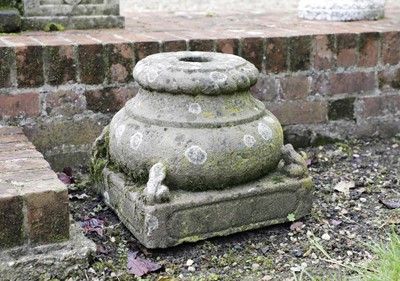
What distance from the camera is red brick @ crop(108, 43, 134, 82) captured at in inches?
124

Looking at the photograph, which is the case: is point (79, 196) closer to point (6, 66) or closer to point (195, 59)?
point (6, 66)

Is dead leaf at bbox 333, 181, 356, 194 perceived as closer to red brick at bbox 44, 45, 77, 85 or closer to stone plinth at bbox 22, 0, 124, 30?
red brick at bbox 44, 45, 77, 85

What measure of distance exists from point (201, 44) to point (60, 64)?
2.32 ft

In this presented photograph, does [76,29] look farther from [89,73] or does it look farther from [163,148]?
[163,148]

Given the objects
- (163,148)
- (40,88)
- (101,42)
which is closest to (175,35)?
(101,42)

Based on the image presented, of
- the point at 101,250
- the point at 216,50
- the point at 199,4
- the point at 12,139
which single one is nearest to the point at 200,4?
the point at 199,4

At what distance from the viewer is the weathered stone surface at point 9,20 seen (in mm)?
3387

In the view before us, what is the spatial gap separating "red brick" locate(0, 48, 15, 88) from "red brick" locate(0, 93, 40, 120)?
63 mm

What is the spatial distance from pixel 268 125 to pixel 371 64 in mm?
1247

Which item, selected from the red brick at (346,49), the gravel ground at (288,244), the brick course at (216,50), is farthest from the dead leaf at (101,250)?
the red brick at (346,49)

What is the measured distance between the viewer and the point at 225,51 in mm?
3365

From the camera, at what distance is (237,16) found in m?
4.55

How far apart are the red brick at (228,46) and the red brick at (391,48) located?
2.90 feet

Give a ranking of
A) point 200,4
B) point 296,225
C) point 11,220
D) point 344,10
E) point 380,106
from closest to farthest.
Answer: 1. point 11,220
2. point 296,225
3. point 380,106
4. point 344,10
5. point 200,4
